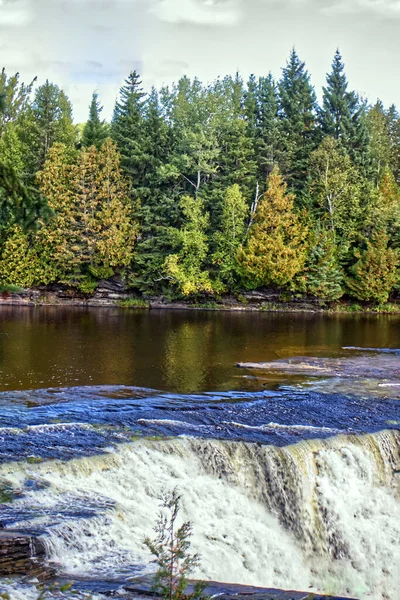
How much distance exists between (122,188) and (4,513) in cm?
4233

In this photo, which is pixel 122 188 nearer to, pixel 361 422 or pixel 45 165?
pixel 45 165

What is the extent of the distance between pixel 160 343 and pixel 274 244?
20.2 meters

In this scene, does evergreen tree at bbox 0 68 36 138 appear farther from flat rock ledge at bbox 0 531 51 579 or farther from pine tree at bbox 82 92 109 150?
flat rock ledge at bbox 0 531 51 579

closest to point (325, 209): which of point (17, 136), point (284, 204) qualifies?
point (284, 204)

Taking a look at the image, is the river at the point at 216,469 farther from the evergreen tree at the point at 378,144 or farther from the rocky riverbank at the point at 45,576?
the evergreen tree at the point at 378,144

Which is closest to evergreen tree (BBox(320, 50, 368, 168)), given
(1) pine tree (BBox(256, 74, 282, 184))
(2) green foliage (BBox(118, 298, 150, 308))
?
(1) pine tree (BBox(256, 74, 282, 184))

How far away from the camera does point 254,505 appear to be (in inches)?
461

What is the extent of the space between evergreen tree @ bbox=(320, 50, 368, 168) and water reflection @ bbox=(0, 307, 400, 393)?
58.4ft

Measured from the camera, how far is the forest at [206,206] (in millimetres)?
46344

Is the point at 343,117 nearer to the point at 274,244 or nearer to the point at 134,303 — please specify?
the point at 274,244

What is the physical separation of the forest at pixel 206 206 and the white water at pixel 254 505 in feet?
107

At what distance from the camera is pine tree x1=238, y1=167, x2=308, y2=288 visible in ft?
147

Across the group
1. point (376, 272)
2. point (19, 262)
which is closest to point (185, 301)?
point (19, 262)

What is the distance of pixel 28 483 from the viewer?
10.3 meters
